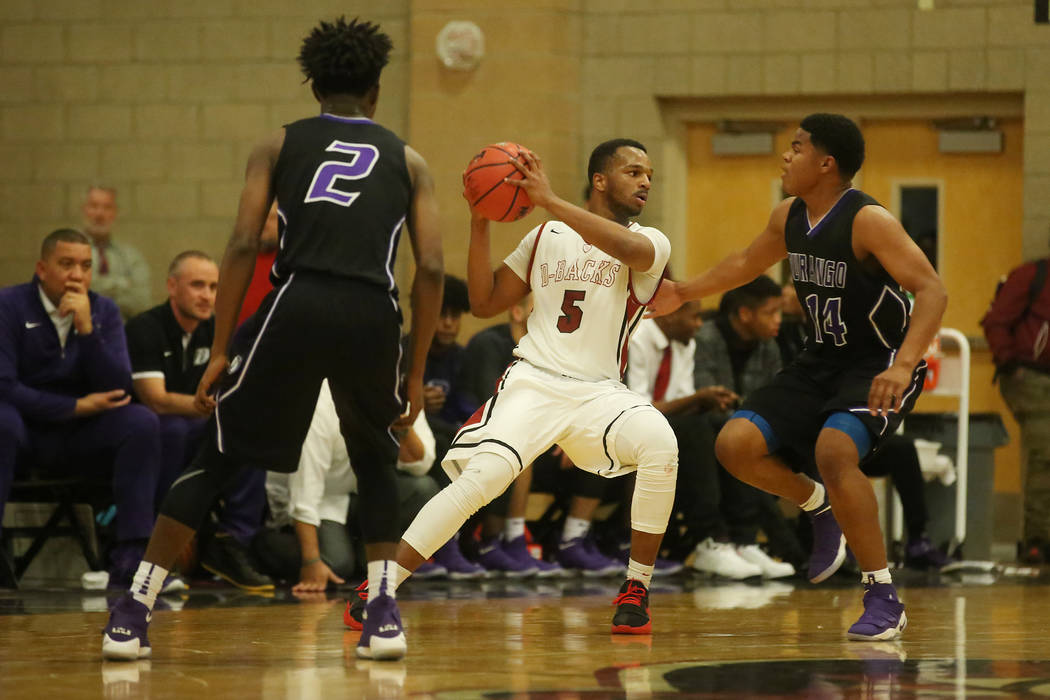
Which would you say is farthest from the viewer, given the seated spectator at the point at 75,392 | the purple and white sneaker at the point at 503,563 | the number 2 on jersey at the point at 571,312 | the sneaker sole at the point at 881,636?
the purple and white sneaker at the point at 503,563

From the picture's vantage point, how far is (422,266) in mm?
4105

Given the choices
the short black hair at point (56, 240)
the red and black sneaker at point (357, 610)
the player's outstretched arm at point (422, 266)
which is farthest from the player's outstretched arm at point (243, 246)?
the short black hair at point (56, 240)

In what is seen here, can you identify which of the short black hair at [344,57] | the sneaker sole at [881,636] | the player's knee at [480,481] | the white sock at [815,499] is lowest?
the sneaker sole at [881,636]

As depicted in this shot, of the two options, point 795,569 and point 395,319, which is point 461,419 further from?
point 395,319

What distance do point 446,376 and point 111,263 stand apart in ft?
8.68

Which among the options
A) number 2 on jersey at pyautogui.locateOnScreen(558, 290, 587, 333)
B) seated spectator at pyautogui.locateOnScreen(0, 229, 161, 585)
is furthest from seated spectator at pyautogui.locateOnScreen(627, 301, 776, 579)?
number 2 on jersey at pyautogui.locateOnScreen(558, 290, 587, 333)

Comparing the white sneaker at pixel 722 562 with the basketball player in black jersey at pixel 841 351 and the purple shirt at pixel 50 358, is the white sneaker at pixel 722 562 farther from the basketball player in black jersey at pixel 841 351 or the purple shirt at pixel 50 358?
the purple shirt at pixel 50 358

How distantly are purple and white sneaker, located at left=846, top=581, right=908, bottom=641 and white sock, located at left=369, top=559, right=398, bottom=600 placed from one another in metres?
1.48

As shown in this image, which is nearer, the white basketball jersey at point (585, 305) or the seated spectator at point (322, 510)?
the white basketball jersey at point (585, 305)

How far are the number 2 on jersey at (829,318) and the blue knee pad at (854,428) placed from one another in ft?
0.85

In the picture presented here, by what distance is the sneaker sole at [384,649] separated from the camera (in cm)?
399

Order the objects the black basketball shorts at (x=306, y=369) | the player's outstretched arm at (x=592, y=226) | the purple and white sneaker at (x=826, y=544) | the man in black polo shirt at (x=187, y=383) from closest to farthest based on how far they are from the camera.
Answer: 1. the black basketball shorts at (x=306, y=369)
2. the player's outstretched arm at (x=592, y=226)
3. the purple and white sneaker at (x=826, y=544)
4. the man in black polo shirt at (x=187, y=383)

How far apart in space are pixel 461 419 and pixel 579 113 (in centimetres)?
338

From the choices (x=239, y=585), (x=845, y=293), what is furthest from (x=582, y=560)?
(x=845, y=293)
